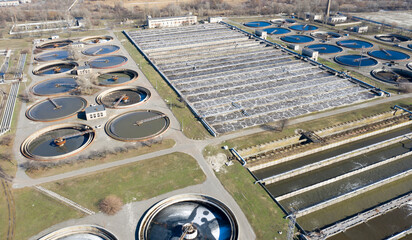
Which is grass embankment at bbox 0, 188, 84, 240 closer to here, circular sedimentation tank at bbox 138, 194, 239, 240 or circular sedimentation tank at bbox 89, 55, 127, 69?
circular sedimentation tank at bbox 138, 194, 239, 240

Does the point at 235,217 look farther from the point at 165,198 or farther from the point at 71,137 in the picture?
the point at 71,137

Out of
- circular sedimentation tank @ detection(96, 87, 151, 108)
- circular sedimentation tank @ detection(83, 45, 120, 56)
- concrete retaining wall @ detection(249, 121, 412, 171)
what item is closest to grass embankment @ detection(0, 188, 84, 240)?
circular sedimentation tank @ detection(96, 87, 151, 108)

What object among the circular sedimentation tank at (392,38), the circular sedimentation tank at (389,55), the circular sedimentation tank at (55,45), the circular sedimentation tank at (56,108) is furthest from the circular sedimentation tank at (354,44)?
the circular sedimentation tank at (55,45)

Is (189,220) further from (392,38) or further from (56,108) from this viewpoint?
(392,38)

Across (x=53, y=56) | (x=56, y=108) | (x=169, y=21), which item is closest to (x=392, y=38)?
(x=169, y=21)

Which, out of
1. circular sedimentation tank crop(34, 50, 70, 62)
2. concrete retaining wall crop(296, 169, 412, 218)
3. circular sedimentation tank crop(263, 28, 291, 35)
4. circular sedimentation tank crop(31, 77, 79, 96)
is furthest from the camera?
circular sedimentation tank crop(263, 28, 291, 35)

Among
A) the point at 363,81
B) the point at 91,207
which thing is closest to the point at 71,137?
the point at 91,207

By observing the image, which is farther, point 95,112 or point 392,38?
point 392,38
